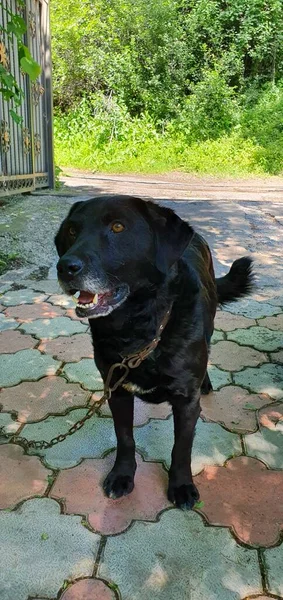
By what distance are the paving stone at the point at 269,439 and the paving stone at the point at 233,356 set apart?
1.56 feet

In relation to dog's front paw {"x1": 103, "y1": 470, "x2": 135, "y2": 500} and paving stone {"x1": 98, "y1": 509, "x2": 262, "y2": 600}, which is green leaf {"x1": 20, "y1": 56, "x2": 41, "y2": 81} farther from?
paving stone {"x1": 98, "y1": 509, "x2": 262, "y2": 600}

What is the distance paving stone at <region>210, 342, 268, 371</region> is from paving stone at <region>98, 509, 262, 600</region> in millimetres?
1326

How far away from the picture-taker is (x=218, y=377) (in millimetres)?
2957

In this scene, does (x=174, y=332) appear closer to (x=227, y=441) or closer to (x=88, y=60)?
(x=227, y=441)

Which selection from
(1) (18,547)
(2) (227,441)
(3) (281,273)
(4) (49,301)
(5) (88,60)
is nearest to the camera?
(1) (18,547)

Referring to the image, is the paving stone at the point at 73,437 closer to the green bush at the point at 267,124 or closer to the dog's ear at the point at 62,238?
the dog's ear at the point at 62,238

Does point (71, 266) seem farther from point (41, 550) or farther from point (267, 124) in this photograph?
point (267, 124)

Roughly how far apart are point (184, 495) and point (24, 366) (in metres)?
1.45

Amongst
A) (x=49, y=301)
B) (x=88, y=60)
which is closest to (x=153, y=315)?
(x=49, y=301)

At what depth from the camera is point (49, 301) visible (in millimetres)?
4168

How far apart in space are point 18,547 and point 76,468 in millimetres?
464

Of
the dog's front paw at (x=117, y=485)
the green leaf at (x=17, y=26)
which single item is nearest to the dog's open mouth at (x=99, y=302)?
the dog's front paw at (x=117, y=485)

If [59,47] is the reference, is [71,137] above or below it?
below

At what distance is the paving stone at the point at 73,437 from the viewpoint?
7.38 ft
